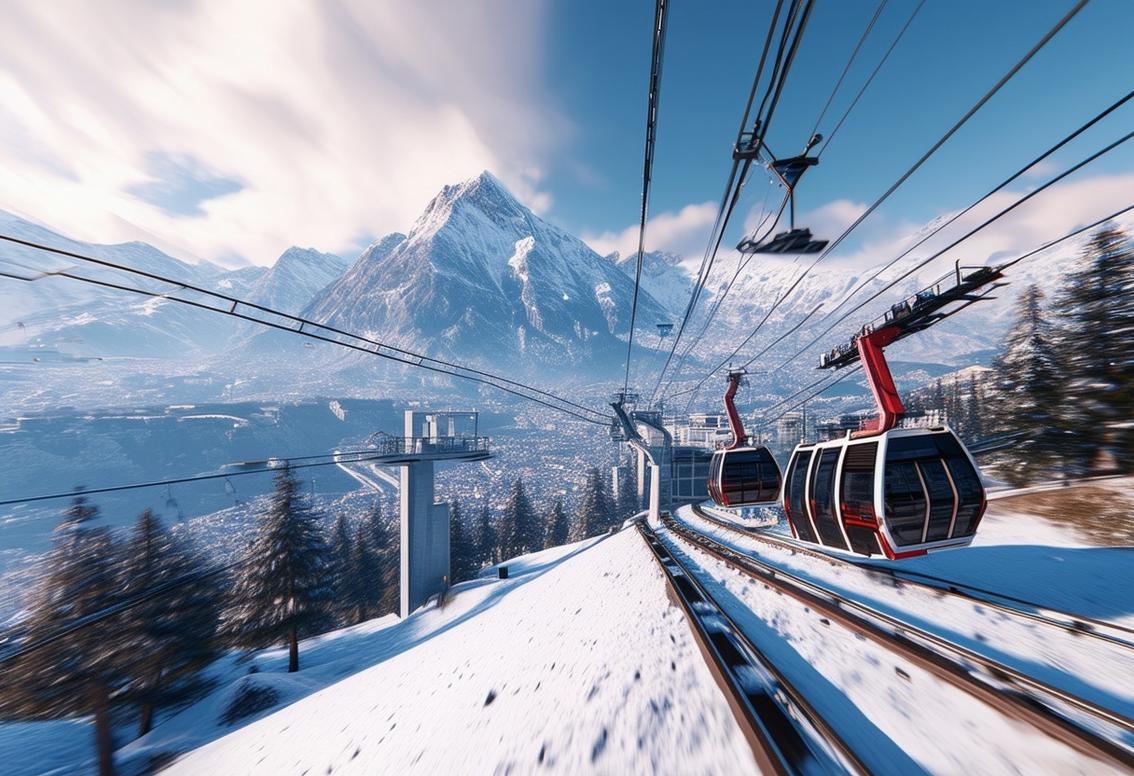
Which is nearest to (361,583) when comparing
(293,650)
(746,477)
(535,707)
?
(293,650)

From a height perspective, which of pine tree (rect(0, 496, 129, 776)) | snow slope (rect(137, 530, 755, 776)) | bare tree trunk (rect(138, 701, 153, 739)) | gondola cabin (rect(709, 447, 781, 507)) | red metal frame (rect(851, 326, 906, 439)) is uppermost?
red metal frame (rect(851, 326, 906, 439))

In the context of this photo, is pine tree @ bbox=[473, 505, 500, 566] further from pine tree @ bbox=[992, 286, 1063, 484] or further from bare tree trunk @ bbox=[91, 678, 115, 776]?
pine tree @ bbox=[992, 286, 1063, 484]

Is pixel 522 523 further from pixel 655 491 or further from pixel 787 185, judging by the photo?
pixel 787 185

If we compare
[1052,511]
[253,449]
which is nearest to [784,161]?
[1052,511]

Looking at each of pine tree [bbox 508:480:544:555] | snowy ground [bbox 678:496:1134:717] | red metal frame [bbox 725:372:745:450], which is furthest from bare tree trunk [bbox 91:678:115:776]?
pine tree [bbox 508:480:544:555]

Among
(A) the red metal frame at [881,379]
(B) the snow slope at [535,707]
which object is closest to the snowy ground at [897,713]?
(B) the snow slope at [535,707]
